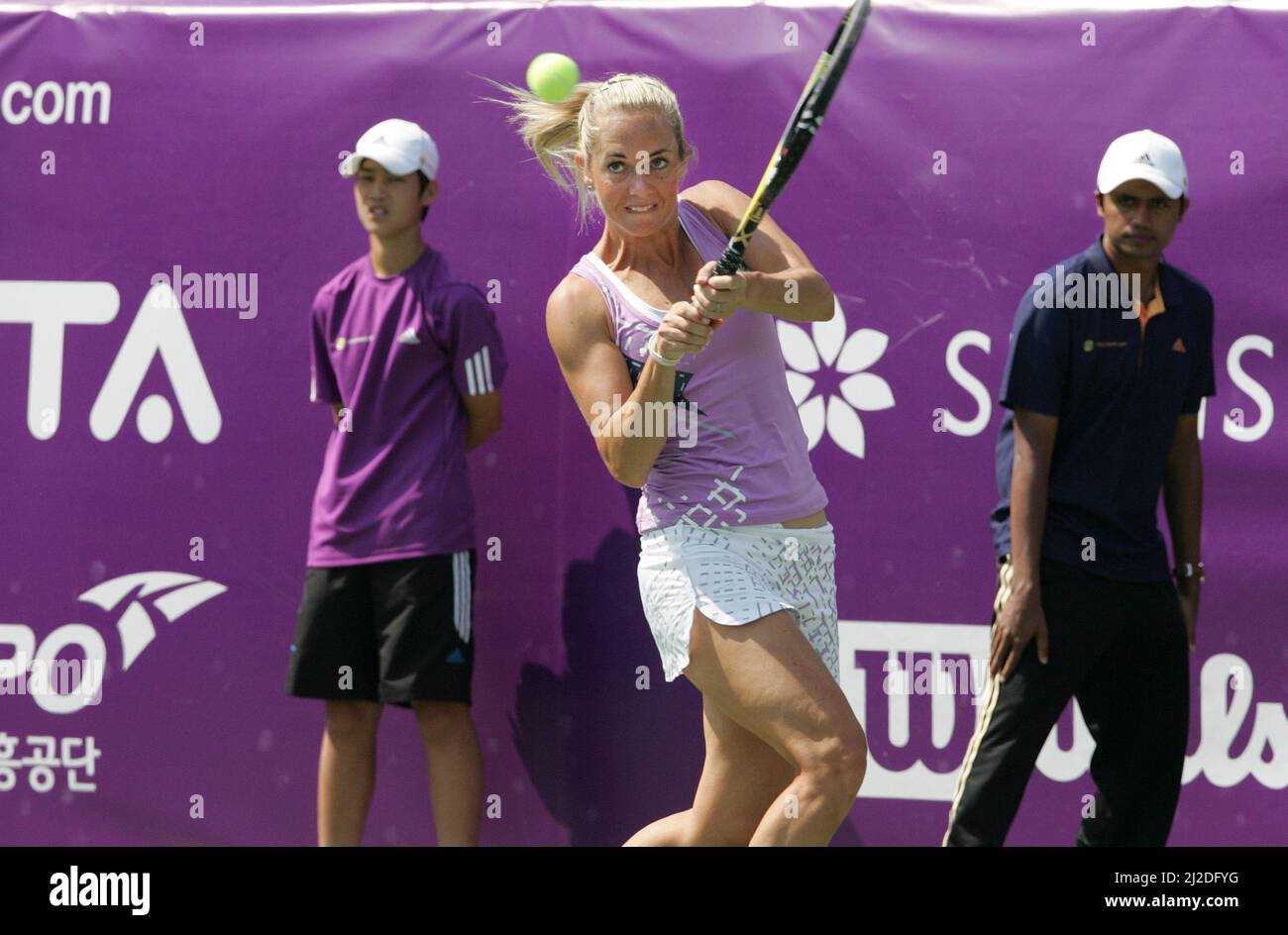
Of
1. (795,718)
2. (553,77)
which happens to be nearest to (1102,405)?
(795,718)

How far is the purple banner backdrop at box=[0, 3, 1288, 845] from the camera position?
14.6ft

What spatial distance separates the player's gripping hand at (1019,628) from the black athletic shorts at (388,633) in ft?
4.64

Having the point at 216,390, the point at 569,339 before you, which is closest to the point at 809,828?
the point at 569,339

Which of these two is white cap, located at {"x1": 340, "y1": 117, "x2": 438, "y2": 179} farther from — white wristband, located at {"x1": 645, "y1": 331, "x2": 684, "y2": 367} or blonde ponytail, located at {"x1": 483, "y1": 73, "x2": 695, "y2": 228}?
white wristband, located at {"x1": 645, "y1": 331, "x2": 684, "y2": 367}

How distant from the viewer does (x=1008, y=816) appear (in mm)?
3848

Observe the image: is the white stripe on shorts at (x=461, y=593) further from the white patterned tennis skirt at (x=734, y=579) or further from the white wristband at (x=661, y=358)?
the white wristband at (x=661, y=358)

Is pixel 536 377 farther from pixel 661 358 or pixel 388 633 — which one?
pixel 661 358

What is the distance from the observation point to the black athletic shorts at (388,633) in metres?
4.43

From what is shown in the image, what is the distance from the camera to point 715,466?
3576 millimetres

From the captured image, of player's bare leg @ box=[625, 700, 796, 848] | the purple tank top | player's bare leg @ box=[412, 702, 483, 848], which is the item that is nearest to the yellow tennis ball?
the purple tank top

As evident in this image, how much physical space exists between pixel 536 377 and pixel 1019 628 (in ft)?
5.20
